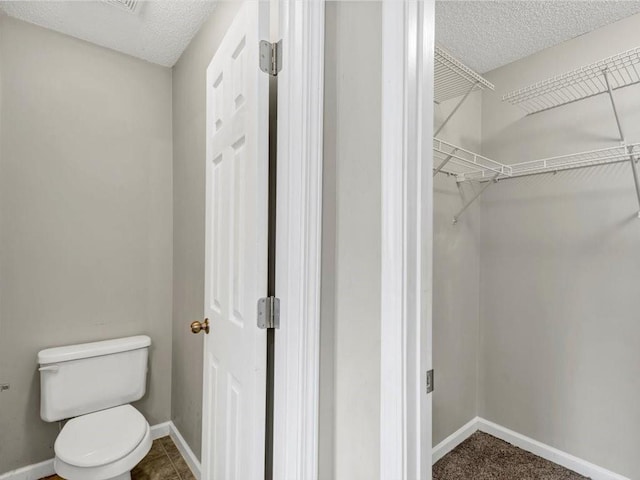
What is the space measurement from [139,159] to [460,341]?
2.31 meters

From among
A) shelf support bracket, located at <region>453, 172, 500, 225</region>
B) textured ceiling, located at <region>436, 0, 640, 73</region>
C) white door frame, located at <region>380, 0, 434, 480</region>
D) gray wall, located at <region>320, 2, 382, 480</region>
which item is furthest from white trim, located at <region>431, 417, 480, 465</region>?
textured ceiling, located at <region>436, 0, 640, 73</region>

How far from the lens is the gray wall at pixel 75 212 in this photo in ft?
5.64

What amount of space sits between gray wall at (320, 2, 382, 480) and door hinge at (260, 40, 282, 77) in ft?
0.53

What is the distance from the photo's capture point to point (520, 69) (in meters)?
2.10

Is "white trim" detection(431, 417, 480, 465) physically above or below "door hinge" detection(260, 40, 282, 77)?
below

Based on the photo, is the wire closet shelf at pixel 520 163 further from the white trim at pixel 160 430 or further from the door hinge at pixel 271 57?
the white trim at pixel 160 430

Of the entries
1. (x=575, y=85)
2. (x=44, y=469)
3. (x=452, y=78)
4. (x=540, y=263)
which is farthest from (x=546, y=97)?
(x=44, y=469)

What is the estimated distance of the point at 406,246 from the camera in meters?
0.70

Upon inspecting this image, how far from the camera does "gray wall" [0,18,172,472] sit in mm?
1719

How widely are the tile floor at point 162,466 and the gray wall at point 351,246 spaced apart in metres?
1.36

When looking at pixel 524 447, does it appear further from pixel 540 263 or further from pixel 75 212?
pixel 75 212

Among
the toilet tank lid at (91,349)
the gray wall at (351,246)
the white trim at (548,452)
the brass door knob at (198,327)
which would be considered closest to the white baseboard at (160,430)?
the toilet tank lid at (91,349)

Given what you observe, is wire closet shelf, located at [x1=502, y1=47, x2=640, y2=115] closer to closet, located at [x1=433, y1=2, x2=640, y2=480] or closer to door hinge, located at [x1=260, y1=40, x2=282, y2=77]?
closet, located at [x1=433, y1=2, x2=640, y2=480]

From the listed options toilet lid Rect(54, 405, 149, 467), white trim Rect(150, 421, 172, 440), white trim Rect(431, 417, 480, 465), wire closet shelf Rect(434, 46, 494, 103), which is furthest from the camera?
white trim Rect(150, 421, 172, 440)
